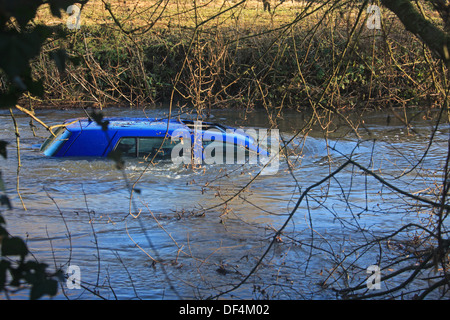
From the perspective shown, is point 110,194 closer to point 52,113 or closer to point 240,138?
point 240,138

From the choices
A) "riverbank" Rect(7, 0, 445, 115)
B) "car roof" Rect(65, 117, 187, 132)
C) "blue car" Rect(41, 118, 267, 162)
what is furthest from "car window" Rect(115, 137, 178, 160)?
"riverbank" Rect(7, 0, 445, 115)

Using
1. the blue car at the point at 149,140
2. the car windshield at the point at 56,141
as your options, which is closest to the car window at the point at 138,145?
the blue car at the point at 149,140

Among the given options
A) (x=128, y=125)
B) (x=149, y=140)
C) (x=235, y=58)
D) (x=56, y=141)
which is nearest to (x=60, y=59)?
(x=149, y=140)

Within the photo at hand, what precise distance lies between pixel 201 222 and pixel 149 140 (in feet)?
7.40

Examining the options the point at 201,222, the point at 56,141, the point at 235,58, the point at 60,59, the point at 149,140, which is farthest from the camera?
the point at 235,58

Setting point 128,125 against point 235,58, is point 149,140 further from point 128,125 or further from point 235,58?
point 235,58

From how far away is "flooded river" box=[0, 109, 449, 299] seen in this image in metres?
5.24

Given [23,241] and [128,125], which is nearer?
[23,241]

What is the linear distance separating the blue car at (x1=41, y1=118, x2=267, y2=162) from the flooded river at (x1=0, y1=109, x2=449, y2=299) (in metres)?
0.28

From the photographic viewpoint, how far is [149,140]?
9.00 m

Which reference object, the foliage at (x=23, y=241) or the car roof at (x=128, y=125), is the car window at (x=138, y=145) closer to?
the car roof at (x=128, y=125)

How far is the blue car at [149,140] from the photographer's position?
29.4ft

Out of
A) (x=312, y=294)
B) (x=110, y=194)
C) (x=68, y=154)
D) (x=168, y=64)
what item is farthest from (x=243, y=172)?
(x=168, y=64)
